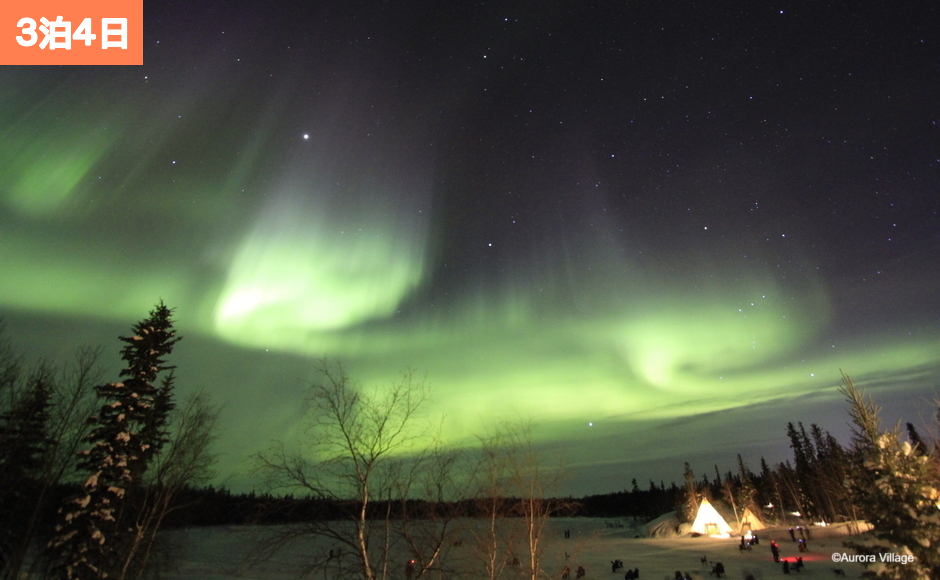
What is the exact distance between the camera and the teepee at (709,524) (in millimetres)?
60312

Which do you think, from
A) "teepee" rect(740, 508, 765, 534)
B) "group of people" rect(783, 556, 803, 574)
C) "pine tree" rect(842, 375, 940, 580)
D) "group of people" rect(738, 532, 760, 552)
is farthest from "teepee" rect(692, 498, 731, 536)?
"pine tree" rect(842, 375, 940, 580)

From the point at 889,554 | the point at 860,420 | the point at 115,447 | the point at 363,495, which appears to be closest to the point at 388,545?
the point at 363,495

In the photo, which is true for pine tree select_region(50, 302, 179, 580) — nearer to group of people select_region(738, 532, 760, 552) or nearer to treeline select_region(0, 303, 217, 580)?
treeline select_region(0, 303, 217, 580)

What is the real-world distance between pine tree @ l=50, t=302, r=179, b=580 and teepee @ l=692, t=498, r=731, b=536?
61.3 metres

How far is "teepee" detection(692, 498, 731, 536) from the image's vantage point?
198ft

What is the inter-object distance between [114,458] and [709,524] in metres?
63.9

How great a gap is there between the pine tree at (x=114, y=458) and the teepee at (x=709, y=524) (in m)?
61.3

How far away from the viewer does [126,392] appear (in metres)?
21.7

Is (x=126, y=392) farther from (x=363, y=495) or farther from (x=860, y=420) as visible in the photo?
(x=860, y=420)

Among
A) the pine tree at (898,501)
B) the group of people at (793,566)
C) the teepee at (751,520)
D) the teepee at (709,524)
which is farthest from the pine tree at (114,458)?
the teepee at (751,520)

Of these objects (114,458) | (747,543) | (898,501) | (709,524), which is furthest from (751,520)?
(114,458)

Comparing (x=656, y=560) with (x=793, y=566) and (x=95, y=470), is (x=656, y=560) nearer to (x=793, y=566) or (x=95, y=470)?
(x=793, y=566)

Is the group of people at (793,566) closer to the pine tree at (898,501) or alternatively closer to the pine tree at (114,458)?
the pine tree at (898,501)

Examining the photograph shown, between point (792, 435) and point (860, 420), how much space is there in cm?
11363
